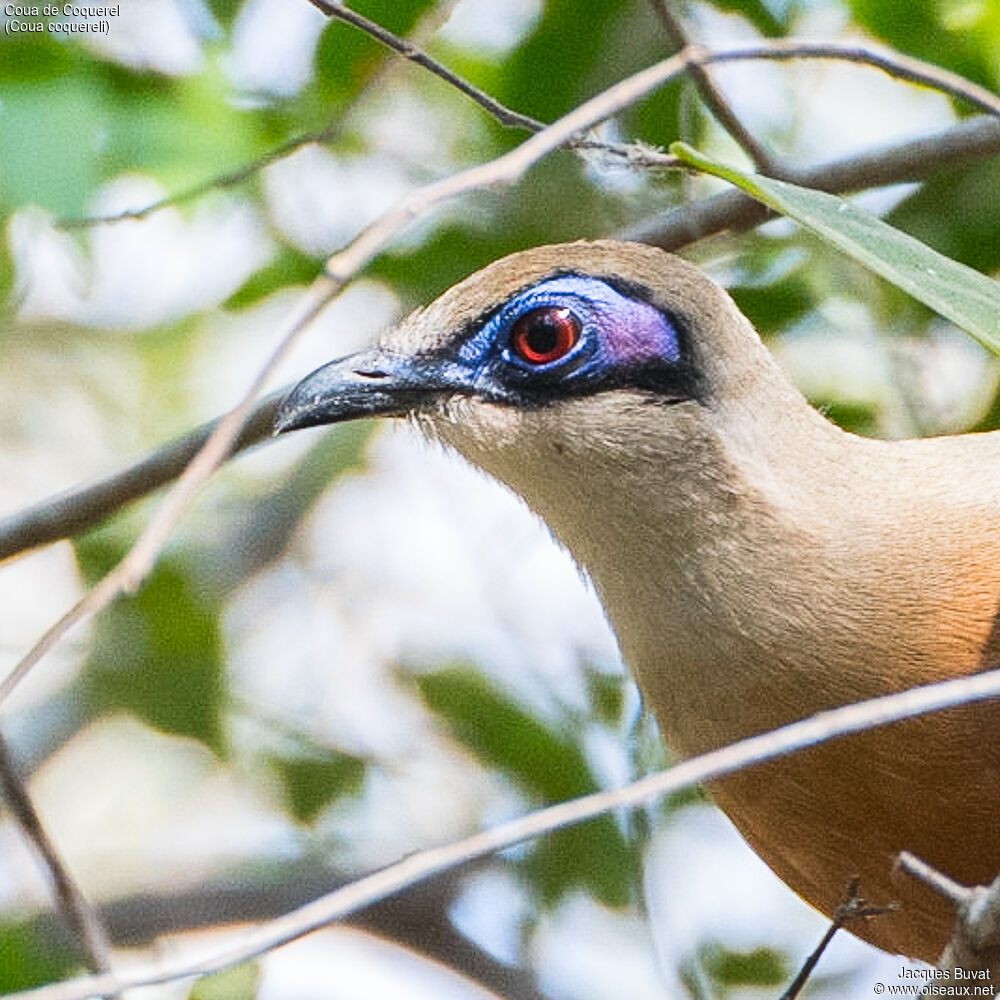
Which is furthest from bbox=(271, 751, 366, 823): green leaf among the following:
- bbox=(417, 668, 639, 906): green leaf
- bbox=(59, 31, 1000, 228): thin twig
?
bbox=(59, 31, 1000, 228): thin twig

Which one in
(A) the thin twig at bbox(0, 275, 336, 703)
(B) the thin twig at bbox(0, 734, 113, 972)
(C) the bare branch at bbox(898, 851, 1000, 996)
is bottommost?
(C) the bare branch at bbox(898, 851, 1000, 996)

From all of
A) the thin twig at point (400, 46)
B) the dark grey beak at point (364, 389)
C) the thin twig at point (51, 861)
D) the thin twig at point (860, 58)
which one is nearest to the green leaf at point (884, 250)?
the thin twig at point (860, 58)

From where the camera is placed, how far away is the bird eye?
3492 mm

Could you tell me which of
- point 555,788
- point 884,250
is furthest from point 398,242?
point 884,250

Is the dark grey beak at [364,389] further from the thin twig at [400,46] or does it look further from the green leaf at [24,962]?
the green leaf at [24,962]

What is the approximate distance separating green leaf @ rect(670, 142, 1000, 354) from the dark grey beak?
1089 millimetres

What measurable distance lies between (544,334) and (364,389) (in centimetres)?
35

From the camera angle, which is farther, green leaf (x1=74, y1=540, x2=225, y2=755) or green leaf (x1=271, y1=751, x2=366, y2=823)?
green leaf (x1=271, y1=751, x2=366, y2=823)

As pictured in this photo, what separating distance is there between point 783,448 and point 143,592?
2.38m

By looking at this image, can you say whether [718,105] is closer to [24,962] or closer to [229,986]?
[229,986]

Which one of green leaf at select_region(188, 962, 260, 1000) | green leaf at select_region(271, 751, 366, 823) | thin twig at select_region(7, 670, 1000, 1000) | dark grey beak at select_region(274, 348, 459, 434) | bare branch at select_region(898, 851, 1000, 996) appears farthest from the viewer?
green leaf at select_region(271, 751, 366, 823)

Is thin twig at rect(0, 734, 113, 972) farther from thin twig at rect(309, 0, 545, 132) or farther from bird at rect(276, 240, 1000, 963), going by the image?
thin twig at rect(309, 0, 545, 132)

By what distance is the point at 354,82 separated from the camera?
14.4ft

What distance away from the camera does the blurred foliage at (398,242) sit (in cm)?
427
